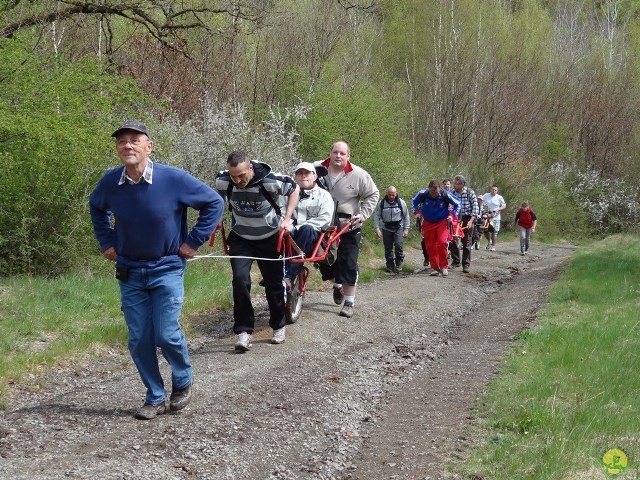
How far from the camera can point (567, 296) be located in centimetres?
1397

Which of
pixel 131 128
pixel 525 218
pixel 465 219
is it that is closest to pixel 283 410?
pixel 131 128

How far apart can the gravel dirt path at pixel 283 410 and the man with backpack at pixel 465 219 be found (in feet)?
24.1

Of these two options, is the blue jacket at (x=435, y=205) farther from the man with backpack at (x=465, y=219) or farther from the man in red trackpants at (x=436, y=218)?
the man with backpack at (x=465, y=219)

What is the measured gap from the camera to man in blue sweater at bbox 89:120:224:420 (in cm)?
616

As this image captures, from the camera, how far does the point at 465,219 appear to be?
19.7 meters

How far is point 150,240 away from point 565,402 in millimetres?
3740

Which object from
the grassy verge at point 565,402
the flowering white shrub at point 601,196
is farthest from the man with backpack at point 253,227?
the flowering white shrub at point 601,196

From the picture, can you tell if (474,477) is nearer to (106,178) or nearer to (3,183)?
(106,178)

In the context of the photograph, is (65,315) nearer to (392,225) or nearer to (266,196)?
(266,196)

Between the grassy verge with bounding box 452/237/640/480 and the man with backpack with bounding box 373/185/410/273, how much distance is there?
22.3 ft

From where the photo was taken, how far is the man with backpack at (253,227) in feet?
28.9

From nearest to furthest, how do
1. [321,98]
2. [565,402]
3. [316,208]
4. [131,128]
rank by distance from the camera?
[131,128]
[565,402]
[316,208]
[321,98]

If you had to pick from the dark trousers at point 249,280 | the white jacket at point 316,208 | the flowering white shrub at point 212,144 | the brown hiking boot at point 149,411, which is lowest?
the brown hiking boot at point 149,411
